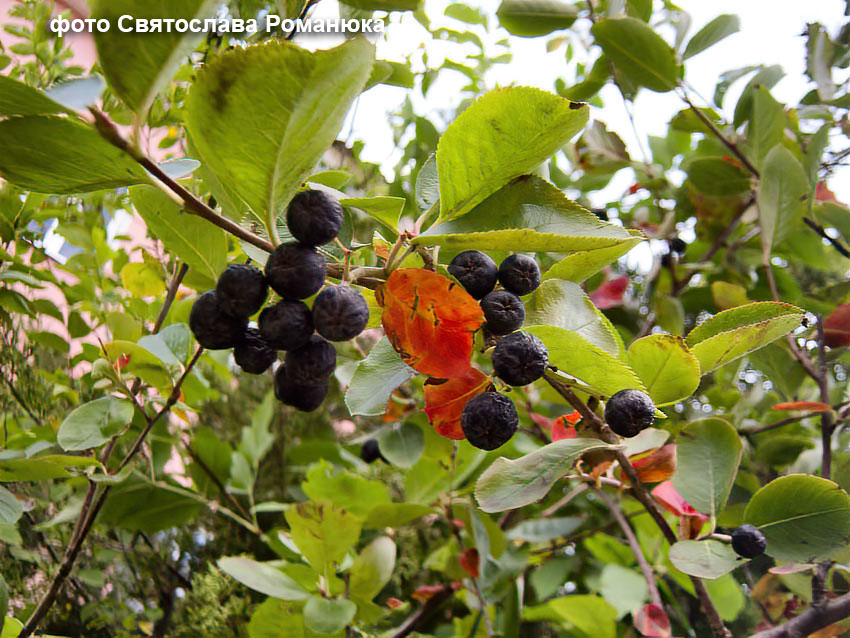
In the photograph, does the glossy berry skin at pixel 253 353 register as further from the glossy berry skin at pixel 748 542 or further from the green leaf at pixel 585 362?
the glossy berry skin at pixel 748 542

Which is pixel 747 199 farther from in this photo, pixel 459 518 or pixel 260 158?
pixel 260 158

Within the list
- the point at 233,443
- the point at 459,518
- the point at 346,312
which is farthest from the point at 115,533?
the point at 346,312

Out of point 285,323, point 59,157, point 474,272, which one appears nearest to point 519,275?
point 474,272

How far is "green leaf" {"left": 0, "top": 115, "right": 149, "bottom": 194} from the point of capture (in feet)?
0.86

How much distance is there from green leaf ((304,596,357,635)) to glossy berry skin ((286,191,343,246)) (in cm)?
42

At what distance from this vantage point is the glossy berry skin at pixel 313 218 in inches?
11.5

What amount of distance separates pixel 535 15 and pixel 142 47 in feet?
1.88

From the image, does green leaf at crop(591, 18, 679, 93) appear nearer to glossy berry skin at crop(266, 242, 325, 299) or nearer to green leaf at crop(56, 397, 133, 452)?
glossy berry skin at crop(266, 242, 325, 299)

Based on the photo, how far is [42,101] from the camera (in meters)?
0.24

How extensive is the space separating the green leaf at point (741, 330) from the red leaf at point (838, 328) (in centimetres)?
37

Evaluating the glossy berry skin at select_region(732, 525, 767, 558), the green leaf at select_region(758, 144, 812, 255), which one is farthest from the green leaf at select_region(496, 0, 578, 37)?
the glossy berry skin at select_region(732, 525, 767, 558)

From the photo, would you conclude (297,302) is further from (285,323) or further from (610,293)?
(610,293)

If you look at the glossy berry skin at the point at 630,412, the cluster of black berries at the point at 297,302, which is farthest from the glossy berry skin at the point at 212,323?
the glossy berry skin at the point at 630,412

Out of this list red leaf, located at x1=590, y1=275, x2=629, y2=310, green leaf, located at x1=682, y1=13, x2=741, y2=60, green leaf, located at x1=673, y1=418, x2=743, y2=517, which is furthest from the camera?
red leaf, located at x1=590, y1=275, x2=629, y2=310
